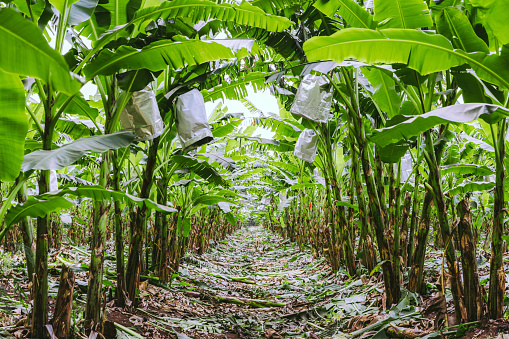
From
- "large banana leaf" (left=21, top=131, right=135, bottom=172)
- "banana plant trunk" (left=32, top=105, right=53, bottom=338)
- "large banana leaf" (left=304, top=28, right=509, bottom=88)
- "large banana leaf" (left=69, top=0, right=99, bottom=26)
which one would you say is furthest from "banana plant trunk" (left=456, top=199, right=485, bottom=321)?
"large banana leaf" (left=69, top=0, right=99, bottom=26)

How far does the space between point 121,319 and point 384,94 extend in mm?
2928

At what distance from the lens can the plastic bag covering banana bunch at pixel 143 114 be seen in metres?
2.53

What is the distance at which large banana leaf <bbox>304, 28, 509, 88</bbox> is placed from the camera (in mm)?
1626

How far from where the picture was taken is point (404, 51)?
1.77 metres

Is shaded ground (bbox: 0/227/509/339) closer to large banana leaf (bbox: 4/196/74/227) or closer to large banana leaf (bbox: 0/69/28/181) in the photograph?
large banana leaf (bbox: 4/196/74/227)

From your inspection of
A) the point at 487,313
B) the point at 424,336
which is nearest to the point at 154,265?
the point at 424,336

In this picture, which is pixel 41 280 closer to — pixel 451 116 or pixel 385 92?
pixel 451 116

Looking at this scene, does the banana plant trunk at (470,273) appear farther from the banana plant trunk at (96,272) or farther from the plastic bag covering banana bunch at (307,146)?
the banana plant trunk at (96,272)

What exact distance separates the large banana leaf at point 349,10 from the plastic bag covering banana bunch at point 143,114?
57.7 inches

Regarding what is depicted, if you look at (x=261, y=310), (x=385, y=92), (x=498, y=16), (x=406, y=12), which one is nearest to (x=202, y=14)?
(x=406, y=12)

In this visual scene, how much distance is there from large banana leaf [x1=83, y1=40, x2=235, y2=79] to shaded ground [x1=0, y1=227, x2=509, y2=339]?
1487mm

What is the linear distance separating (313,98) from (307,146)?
1054 millimetres

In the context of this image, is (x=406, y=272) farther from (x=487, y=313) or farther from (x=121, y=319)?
(x=121, y=319)

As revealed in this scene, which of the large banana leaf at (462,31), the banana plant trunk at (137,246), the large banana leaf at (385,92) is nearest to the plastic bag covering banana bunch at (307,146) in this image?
the large banana leaf at (385,92)
